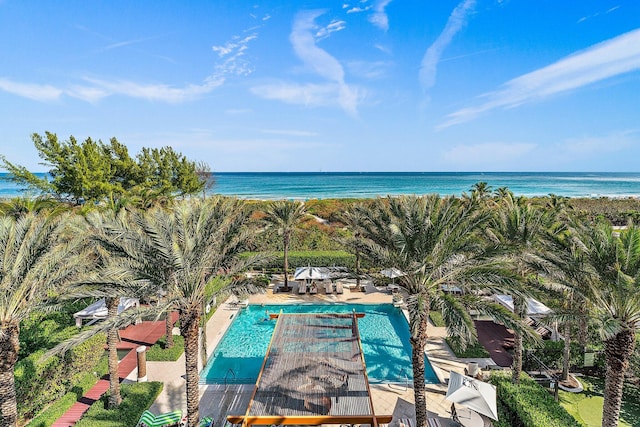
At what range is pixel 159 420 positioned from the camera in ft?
30.9

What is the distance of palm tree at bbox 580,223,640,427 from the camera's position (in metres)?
7.38

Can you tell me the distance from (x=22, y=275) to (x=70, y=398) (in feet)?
17.1

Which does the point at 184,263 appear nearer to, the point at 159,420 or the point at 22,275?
the point at 22,275

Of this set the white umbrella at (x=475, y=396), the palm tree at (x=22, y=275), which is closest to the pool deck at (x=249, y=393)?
the white umbrella at (x=475, y=396)

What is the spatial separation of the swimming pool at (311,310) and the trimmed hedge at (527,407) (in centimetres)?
275

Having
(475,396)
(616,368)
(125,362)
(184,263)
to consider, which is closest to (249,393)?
(125,362)

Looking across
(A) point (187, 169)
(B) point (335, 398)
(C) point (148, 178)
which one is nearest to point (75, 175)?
(C) point (148, 178)

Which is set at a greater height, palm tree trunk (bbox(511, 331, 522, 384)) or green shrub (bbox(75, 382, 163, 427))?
palm tree trunk (bbox(511, 331, 522, 384))

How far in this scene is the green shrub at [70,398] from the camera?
953 centimetres

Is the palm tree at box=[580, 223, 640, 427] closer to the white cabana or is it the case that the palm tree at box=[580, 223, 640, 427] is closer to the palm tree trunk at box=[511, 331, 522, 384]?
the palm tree trunk at box=[511, 331, 522, 384]

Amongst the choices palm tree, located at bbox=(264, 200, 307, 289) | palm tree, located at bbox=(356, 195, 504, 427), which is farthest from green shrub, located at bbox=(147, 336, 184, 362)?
palm tree, located at bbox=(356, 195, 504, 427)

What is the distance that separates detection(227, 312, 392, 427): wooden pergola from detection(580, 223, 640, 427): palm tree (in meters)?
5.22

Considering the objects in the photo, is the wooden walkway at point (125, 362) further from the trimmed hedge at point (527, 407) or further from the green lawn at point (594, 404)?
the green lawn at point (594, 404)

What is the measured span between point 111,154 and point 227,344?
31.9 metres
